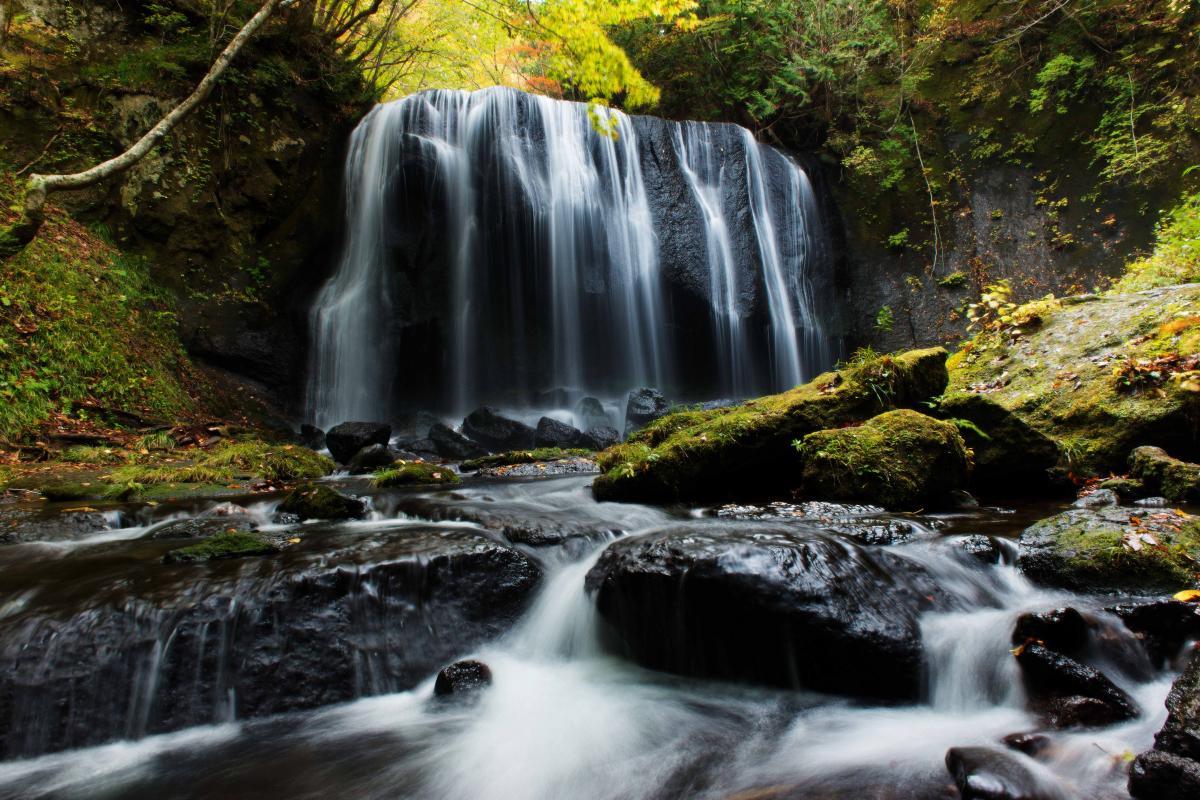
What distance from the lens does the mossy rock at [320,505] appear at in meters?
5.20

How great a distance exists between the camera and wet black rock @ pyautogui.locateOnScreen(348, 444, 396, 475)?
8.62 meters

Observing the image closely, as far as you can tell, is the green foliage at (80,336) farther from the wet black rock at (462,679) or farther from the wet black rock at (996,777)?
the wet black rock at (996,777)

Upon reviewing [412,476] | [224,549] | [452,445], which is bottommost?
[224,549]

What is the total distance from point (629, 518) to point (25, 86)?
13.0 m

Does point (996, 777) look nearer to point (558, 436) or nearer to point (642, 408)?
point (558, 436)

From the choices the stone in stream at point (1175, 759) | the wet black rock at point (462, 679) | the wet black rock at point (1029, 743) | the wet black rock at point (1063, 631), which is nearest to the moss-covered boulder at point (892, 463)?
the wet black rock at point (1063, 631)

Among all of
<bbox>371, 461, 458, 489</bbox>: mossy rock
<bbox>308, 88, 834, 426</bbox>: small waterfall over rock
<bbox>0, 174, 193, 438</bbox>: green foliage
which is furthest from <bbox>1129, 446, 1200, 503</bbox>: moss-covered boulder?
<bbox>0, 174, 193, 438</bbox>: green foliage

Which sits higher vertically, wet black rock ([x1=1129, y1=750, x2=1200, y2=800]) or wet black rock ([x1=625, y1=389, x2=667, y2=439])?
wet black rock ([x1=625, y1=389, x2=667, y2=439])

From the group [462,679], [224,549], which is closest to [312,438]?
[224,549]

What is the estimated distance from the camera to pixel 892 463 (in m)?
4.74

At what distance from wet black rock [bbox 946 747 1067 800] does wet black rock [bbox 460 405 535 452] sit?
987cm

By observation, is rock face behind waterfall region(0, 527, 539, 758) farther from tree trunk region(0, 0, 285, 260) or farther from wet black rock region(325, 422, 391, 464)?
wet black rock region(325, 422, 391, 464)

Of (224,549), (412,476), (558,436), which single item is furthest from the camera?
(558,436)

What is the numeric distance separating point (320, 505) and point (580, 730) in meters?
3.44
